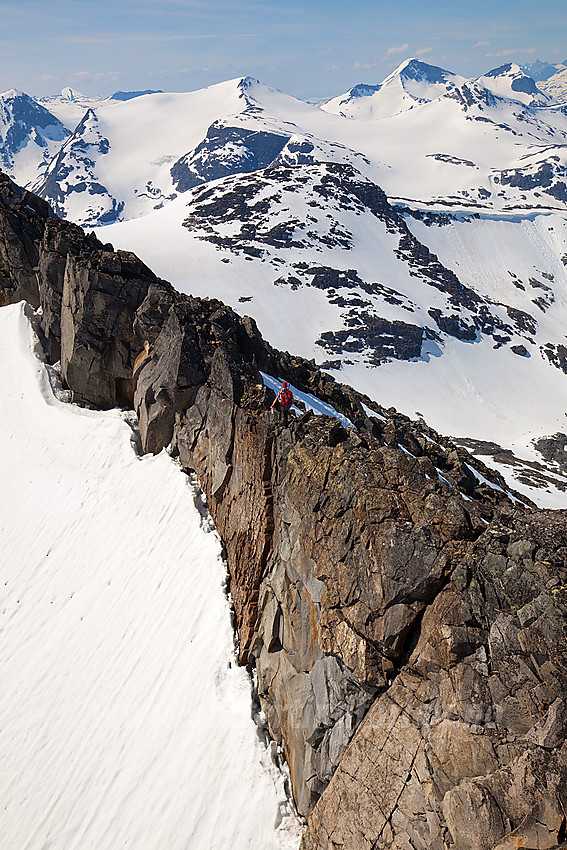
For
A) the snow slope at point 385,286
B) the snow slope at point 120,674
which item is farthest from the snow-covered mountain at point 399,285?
the snow slope at point 120,674

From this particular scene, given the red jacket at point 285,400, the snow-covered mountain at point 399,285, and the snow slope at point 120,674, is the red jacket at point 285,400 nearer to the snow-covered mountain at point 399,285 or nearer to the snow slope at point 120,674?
the snow slope at point 120,674

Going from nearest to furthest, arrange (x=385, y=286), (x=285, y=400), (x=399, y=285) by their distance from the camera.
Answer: (x=285, y=400)
(x=385, y=286)
(x=399, y=285)

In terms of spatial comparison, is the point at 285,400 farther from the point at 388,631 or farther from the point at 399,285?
Answer: the point at 399,285

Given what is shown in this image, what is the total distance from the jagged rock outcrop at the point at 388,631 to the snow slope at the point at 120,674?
1.06m

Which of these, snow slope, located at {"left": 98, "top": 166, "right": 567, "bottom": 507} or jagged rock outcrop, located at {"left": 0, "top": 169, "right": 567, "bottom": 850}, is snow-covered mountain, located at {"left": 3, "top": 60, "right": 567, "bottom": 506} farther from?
jagged rock outcrop, located at {"left": 0, "top": 169, "right": 567, "bottom": 850}

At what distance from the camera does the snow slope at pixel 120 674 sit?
1273cm

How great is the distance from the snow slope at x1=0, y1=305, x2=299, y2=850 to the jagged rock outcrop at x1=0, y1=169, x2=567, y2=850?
106cm

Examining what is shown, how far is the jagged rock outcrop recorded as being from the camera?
7.90m

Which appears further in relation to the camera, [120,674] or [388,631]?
[120,674]

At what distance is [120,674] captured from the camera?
51.9 ft

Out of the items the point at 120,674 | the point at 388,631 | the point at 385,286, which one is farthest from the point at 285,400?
the point at 385,286

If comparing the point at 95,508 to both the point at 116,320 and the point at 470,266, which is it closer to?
the point at 116,320

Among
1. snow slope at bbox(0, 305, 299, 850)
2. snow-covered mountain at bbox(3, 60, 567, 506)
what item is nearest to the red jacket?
snow slope at bbox(0, 305, 299, 850)

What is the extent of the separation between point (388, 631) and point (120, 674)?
935 centimetres
